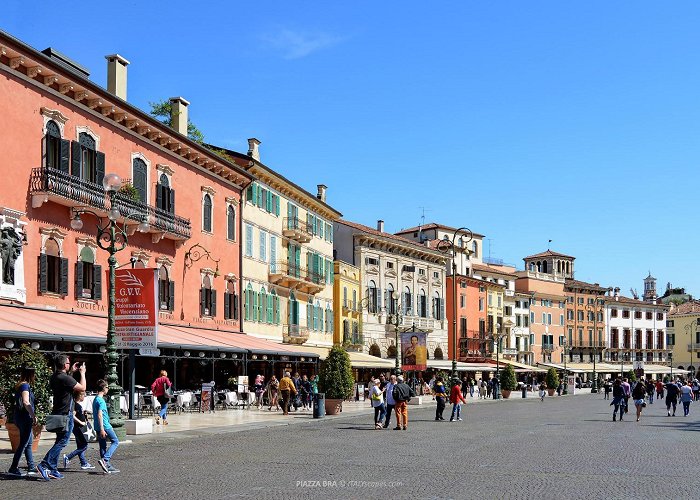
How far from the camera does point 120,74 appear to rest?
3591 cm

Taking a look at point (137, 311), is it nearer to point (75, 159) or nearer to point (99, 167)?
point (75, 159)

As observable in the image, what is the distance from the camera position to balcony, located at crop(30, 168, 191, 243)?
28719mm

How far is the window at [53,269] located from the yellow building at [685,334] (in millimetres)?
116363

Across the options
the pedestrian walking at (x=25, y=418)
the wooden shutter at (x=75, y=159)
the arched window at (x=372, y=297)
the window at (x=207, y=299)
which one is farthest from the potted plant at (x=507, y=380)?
the pedestrian walking at (x=25, y=418)

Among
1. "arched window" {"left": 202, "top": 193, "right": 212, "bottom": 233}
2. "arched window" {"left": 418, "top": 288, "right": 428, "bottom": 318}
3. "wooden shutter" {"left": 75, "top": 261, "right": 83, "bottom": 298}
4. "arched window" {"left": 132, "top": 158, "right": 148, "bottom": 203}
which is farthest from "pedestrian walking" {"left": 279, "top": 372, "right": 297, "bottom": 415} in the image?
"arched window" {"left": 418, "top": 288, "right": 428, "bottom": 318}

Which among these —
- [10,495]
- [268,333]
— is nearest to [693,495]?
[10,495]

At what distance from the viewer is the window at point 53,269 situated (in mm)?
29094

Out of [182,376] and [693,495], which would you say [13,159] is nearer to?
[182,376]

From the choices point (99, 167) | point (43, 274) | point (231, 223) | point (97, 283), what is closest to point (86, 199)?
point (99, 167)

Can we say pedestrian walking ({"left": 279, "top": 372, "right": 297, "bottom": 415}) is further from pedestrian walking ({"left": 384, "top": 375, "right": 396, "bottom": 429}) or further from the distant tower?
the distant tower

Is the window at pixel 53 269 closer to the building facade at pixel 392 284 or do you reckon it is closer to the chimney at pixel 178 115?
the chimney at pixel 178 115

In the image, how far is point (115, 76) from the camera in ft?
117

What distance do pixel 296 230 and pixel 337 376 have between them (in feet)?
60.9

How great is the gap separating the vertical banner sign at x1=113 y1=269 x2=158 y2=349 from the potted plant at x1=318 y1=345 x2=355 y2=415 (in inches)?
484
